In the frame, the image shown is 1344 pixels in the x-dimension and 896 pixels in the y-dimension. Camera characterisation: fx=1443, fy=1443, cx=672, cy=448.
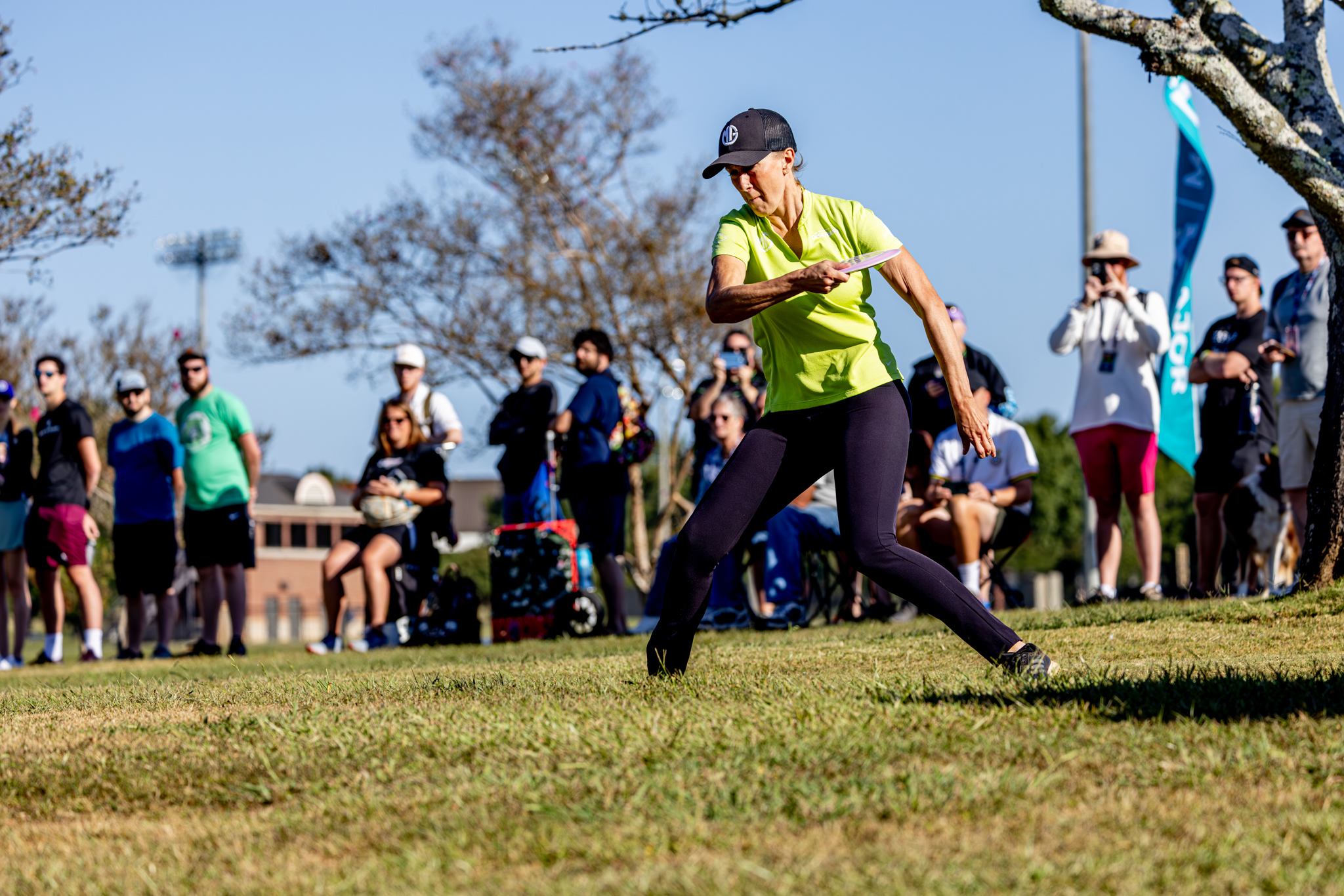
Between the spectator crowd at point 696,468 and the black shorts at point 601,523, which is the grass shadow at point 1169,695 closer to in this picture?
the spectator crowd at point 696,468

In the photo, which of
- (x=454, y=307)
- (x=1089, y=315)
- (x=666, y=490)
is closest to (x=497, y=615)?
→ (x=1089, y=315)

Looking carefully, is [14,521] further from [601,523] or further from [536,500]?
[601,523]

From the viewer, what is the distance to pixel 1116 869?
2754 mm

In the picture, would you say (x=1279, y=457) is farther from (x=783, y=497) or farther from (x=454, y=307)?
(x=454, y=307)

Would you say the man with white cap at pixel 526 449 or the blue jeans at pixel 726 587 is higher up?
the man with white cap at pixel 526 449

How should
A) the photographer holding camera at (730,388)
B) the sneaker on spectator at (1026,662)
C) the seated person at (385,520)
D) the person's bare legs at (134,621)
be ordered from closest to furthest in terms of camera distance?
the sneaker on spectator at (1026,662), the photographer holding camera at (730,388), the seated person at (385,520), the person's bare legs at (134,621)

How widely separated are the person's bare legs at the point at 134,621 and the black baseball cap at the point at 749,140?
8896mm

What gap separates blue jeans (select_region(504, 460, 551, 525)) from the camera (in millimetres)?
12078

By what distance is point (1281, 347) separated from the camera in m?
9.52

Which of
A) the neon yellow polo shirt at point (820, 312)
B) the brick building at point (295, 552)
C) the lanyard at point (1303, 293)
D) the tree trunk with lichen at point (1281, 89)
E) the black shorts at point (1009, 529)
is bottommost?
the brick building at point (295, 552)

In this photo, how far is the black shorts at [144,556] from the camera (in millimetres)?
12156

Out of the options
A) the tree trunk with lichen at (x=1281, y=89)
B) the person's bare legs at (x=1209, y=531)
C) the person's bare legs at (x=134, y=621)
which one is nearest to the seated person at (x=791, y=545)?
the person's bare legs at (x=1209, y=531)

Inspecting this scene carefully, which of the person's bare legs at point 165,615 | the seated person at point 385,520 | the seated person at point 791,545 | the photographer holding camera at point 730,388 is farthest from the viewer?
the person's bare legs at point 165,615

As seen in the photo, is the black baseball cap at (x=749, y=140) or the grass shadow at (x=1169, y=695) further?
the black baseball cap at (x=749, y=140)
